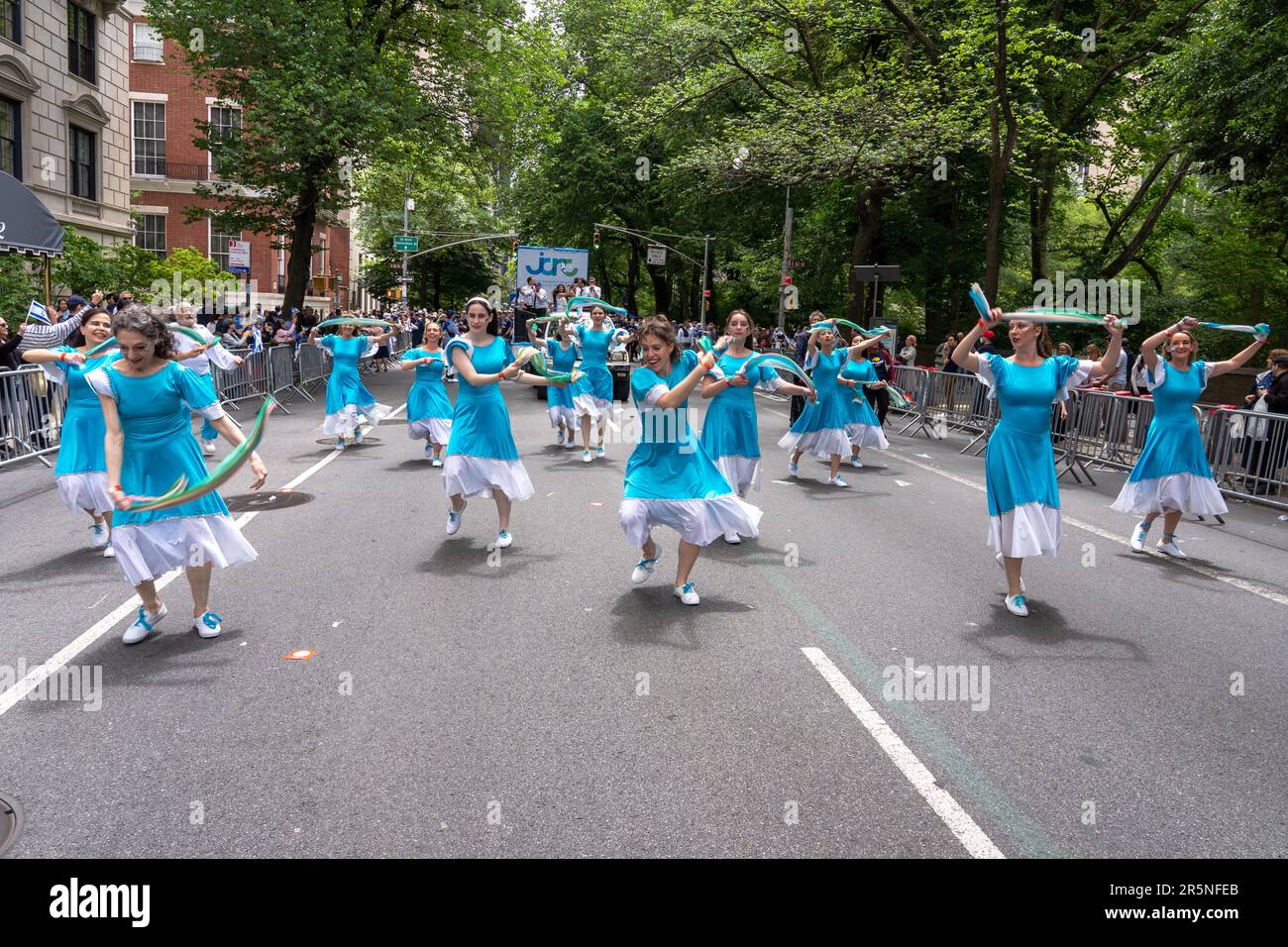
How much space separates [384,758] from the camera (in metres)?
4.34

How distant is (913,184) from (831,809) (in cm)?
3019

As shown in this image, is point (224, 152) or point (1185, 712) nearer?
point (1185, 712)

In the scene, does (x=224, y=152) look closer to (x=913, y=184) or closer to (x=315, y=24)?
(x=315, y=24)

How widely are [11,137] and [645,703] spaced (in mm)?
27174

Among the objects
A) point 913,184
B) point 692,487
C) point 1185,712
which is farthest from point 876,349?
point 1185,712

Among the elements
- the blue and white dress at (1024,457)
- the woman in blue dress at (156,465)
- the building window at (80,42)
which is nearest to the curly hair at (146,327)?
the woman in blue dress at (156,465)

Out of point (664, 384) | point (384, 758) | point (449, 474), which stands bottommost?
point (384, 758)

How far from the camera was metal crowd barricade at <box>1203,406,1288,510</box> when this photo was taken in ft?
41.2

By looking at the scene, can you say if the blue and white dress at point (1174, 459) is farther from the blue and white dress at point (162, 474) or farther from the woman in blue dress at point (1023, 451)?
the blue and white dress at point (162, 474)

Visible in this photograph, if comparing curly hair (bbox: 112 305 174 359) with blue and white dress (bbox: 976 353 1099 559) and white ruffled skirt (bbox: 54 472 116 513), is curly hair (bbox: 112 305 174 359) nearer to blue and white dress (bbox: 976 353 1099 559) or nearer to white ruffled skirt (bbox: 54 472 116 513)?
white ruffled skirt (bbox: 54 472 116 513)

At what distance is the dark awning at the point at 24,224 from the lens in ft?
53.2

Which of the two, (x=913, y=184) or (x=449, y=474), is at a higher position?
(x=913, y=184)

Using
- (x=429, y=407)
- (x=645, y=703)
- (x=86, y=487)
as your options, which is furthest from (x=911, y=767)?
(x=429, y=407)

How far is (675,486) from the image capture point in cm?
687
